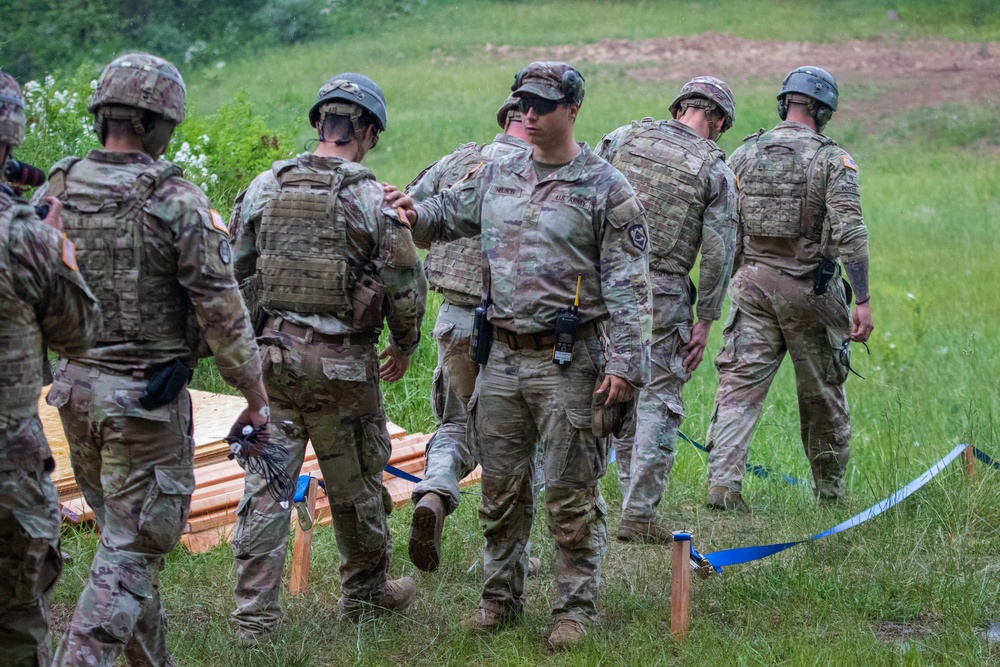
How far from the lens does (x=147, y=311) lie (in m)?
4.14

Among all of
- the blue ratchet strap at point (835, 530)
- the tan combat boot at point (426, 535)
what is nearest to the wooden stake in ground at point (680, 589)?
the blue ratchet strap at point (835, 530)

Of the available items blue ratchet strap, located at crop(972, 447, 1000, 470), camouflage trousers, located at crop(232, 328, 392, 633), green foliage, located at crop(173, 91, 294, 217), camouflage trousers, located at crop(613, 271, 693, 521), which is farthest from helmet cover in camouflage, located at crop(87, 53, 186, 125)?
green foliage, located at crop(173, 91, 294, 217)

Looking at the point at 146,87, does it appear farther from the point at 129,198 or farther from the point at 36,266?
the point at 36,266

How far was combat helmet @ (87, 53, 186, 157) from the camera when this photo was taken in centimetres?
408

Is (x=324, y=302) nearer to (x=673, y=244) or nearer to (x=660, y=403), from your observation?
(x=673, y=244)

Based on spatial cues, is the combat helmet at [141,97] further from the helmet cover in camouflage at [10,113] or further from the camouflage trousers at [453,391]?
the camouflage trousers at [453,391]

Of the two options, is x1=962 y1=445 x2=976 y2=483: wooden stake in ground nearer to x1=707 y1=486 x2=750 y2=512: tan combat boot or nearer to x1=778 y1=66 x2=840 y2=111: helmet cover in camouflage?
x1=707 y1=486 x2=750 y2=512: tan combat boot

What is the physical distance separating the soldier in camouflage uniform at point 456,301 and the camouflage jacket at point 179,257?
1.87 meters

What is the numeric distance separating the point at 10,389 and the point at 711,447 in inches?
190

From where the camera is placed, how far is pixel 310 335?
4.95 meters

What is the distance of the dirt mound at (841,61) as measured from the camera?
24.3 metres

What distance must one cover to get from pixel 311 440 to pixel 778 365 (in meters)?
3.50

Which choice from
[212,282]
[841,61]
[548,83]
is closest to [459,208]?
[548,83]

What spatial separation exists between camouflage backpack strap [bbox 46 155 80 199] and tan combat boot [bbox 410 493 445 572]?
2.01 metres
